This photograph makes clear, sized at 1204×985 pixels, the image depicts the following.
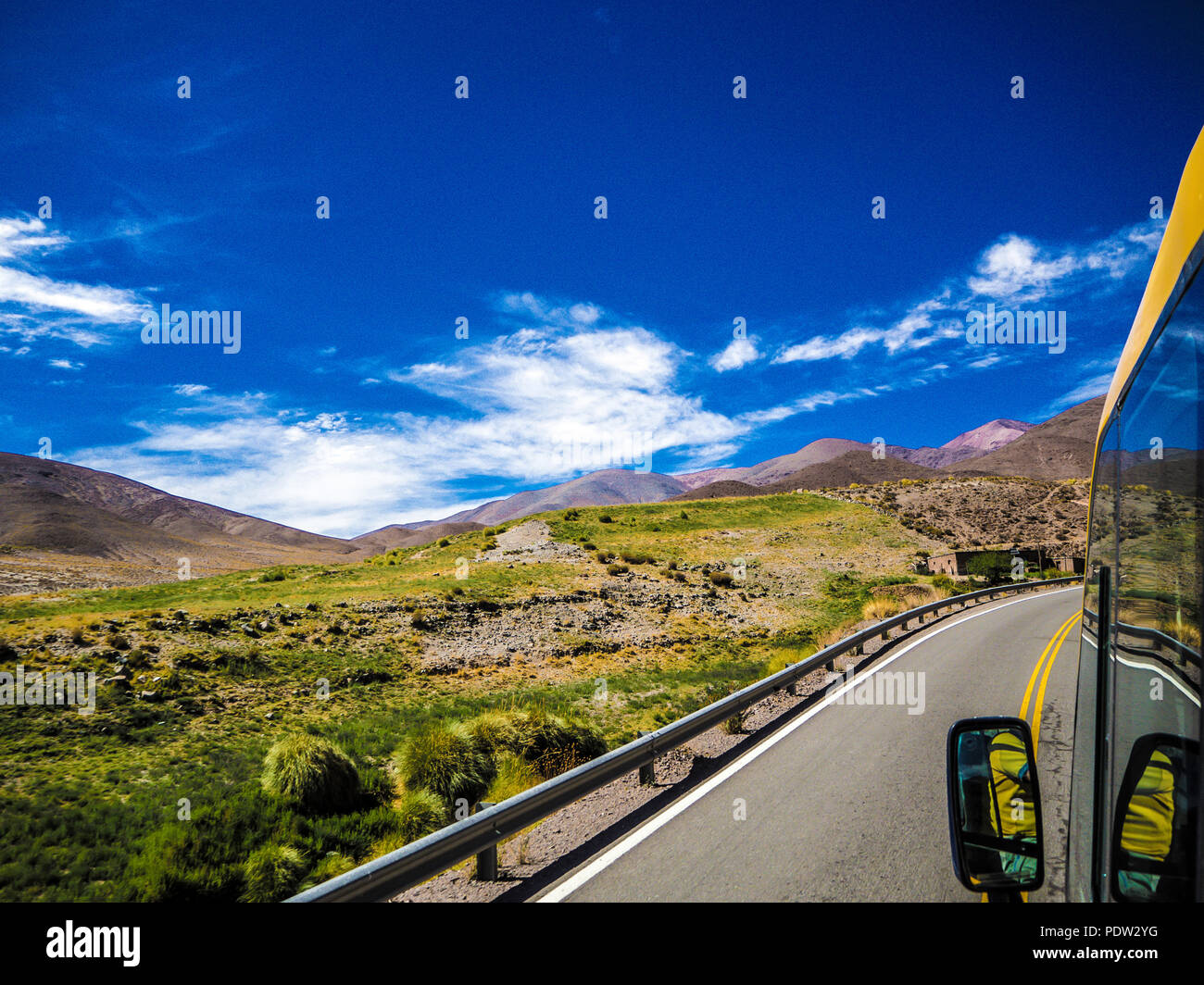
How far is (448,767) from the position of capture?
8.56m

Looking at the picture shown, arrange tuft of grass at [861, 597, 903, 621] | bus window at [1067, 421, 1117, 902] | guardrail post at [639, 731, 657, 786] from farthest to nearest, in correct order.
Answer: tuft of grass at [861, 597, 903, 621] → guardrail post at [639, 731, 657, 786] → bus window at [1067, 421, 1117, 902]

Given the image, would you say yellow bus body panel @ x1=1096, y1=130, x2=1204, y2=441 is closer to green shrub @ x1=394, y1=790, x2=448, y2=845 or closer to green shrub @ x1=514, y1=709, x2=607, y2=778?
green shrub @ x1=394, y1=790, x2=448, y2=845

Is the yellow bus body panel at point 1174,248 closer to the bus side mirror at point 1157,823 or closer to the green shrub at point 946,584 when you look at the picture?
the bus side mirror at point 1157,823

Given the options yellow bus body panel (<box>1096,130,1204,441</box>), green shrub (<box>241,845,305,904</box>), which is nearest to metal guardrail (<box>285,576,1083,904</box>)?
green shrub (<box>241,845,305,904</box>)

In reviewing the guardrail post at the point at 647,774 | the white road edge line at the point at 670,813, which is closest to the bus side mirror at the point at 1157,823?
the white road edge line at the point at 670,813

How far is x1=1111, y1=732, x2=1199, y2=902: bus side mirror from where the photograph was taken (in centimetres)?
148

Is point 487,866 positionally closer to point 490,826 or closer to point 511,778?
point 490,826

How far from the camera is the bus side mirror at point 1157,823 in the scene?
1479 mm

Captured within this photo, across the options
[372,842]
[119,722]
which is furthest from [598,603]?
[372,842]

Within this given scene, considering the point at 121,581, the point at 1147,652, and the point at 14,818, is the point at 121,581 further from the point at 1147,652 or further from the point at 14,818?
the point at 1147,652

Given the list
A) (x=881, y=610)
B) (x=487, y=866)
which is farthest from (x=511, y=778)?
(x=881, y=610)

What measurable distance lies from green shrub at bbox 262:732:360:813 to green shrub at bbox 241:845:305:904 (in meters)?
1.61

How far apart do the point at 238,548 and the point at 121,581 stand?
137697 mm

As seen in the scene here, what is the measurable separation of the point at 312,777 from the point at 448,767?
202cm
